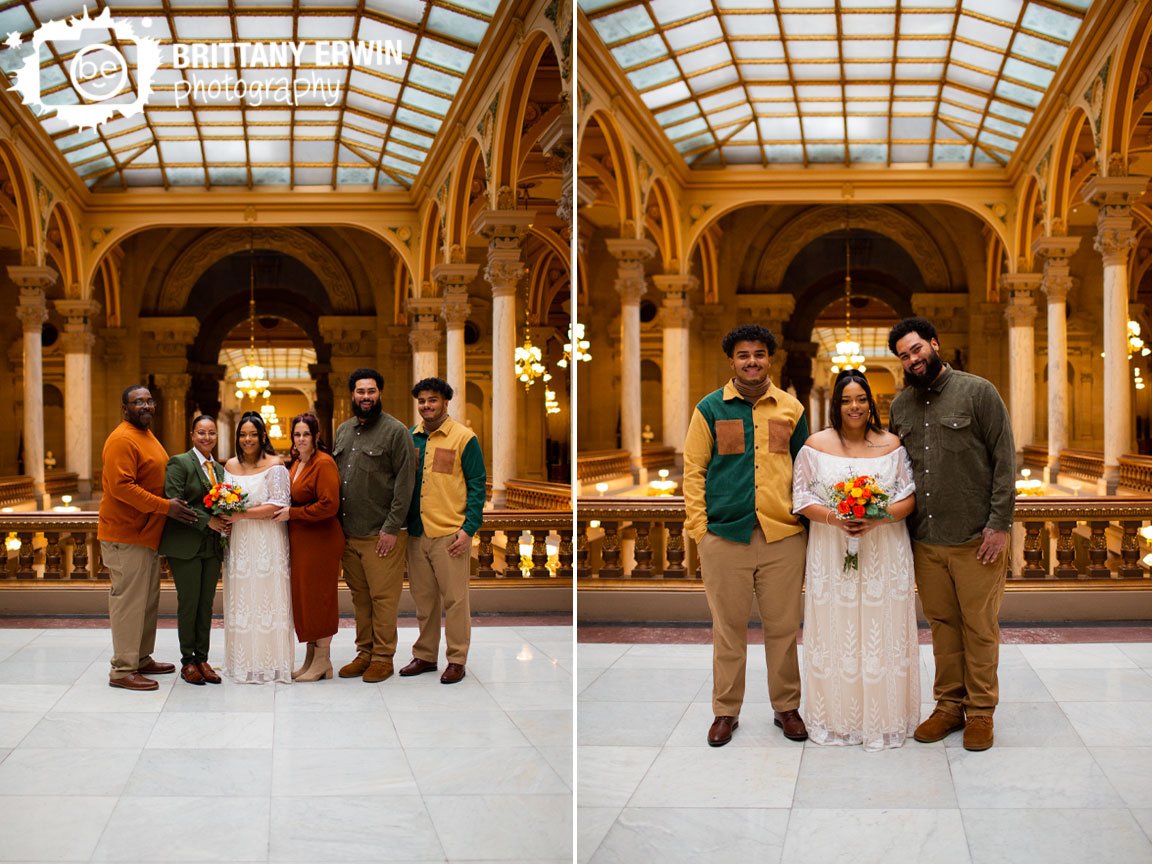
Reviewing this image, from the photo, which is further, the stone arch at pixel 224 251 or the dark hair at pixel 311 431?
the dark hair at pixel 311 431

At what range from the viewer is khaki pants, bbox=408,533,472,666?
16.2ft

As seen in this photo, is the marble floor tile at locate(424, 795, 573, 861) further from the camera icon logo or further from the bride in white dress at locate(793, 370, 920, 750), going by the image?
the camera icon logo

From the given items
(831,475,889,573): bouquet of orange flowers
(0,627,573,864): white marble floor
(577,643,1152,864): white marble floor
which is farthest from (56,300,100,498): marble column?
(831,475,889,573): bouquet of orange flowers

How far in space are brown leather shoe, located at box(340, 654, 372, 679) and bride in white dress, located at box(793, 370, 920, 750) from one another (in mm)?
2215

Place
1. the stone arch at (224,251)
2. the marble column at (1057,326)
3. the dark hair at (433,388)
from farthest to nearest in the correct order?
the marble column at (1057,326) < the dark hair at (433,388) < the stone arch at (224,251)

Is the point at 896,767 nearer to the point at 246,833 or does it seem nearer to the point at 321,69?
the point at 246,833

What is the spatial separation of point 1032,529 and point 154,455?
19.4 feet

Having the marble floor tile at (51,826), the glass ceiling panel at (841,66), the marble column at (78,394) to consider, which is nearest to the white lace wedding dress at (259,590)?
the marble column at (78,394)

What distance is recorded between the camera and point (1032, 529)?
7.33 m

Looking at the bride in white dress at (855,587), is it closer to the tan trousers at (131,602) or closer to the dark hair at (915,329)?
the dark hair at (915,329)

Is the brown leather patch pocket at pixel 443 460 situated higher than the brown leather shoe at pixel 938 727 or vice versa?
the brown leather patch pocket at pixel 443 460

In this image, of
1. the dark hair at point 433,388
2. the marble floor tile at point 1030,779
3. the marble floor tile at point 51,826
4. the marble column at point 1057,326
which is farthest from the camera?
the marble column at point 1057,326

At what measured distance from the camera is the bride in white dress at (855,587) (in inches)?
163

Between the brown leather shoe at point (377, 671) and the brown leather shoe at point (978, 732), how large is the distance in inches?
105
